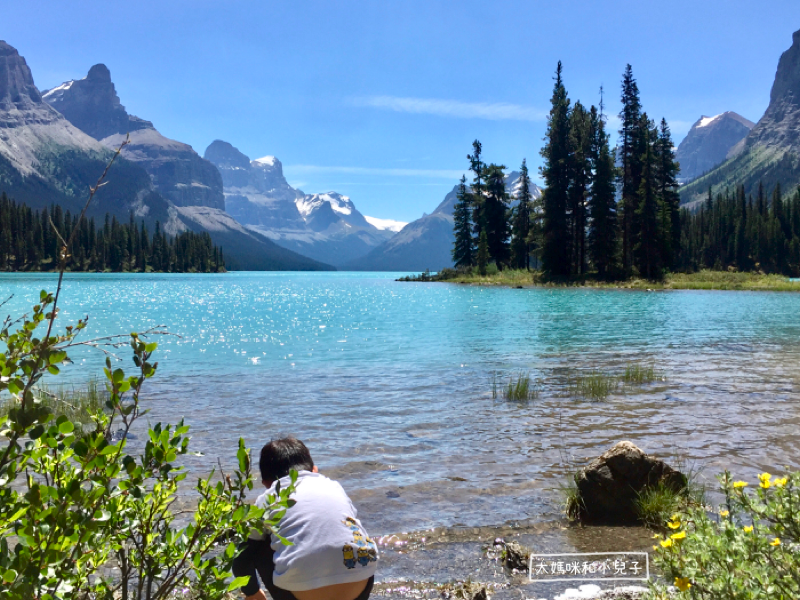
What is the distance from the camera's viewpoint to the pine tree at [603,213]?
62875 mm

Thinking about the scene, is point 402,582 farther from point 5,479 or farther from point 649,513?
point 5,479

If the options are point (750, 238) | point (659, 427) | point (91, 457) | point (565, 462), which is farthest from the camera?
point (750, 238)

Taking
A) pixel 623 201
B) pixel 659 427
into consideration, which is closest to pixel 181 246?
pixel 623 201

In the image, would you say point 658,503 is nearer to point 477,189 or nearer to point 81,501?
point 81,501

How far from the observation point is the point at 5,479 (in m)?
2.12

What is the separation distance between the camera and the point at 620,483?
21.1 feet

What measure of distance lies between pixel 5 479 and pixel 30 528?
0.80ft

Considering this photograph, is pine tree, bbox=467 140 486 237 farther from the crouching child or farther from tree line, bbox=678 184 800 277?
the crouching child

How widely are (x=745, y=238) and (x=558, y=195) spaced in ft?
233

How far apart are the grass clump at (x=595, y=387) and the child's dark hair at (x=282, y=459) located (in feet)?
32.4

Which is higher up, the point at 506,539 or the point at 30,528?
the point at 30,528

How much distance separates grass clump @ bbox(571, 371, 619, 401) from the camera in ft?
41.5

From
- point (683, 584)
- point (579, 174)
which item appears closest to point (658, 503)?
point (683, 584)

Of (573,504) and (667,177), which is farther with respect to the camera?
(667,177)
